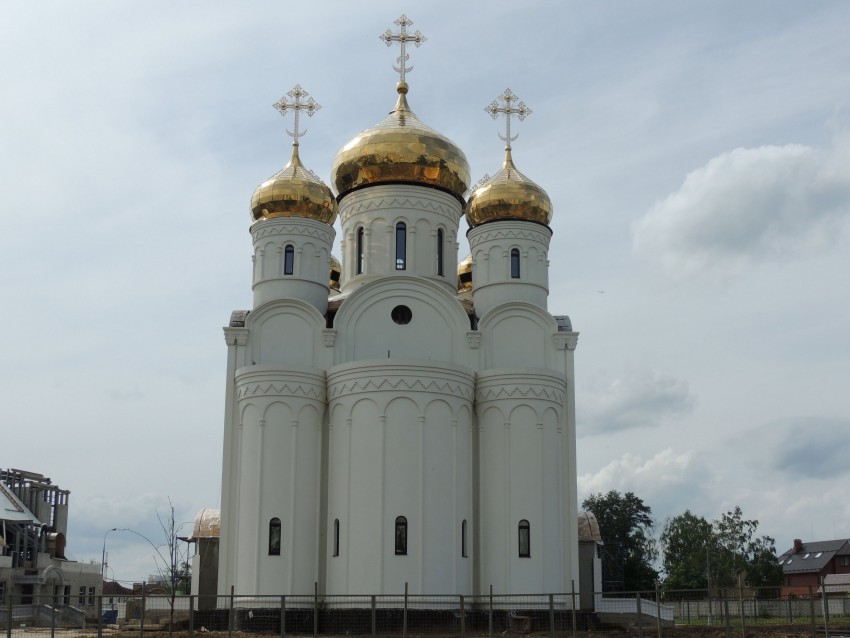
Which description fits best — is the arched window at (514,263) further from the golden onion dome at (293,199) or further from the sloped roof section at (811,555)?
→ the sloped roof section at (811,555)

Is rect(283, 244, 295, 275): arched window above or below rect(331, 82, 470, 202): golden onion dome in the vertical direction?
below

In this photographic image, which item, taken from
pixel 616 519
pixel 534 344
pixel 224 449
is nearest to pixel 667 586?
pixel 616 519

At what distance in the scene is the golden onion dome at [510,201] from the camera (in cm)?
3186

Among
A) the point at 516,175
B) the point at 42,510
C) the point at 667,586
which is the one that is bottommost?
the point at 667,586

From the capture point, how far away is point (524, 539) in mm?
27578

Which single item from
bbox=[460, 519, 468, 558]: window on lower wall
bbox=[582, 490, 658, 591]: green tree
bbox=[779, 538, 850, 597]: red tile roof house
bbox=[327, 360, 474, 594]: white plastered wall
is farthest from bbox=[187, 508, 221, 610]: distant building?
bbox=[779, 538, 850, 597]: red tile roof house

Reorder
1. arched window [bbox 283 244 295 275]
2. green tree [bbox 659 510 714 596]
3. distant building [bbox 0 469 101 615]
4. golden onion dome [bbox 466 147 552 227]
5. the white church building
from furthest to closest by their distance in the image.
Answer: green tree [bbox 659 510 714 596] < distant building [bbox 0 469 101 615] < golden onion dome [bbox 466 147 552 227] < arched window [bbox 283 244 295 275] < the white church building

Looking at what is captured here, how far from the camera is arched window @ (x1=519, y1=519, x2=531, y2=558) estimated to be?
27.5m

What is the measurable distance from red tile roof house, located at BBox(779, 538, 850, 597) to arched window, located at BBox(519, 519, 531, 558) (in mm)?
44690

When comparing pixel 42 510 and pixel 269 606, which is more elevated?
pixel 42 510

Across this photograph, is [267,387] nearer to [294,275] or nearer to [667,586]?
[294,275]

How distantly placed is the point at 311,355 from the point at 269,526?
498cm

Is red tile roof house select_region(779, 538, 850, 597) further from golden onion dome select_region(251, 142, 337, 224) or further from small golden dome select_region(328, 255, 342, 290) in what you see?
golden onion dome select_region(251, 142, 337, 224)

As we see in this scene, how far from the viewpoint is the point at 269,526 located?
27.1m
